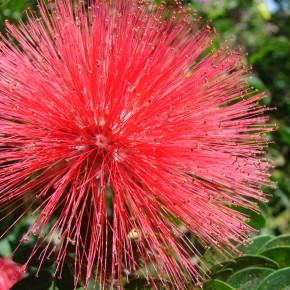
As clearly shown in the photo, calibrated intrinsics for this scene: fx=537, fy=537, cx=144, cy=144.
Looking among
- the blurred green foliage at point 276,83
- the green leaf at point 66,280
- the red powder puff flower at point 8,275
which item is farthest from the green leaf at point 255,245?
the red powder puff flower at point 8,275

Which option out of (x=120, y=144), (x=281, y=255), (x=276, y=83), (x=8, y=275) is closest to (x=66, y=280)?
(x=8, y=275)

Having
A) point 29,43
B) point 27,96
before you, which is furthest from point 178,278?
point 29,43

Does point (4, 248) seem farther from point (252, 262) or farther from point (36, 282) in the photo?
point (252, 262)

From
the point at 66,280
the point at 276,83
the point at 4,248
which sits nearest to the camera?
the point at 66,280

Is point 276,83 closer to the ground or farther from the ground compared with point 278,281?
farther from the ground

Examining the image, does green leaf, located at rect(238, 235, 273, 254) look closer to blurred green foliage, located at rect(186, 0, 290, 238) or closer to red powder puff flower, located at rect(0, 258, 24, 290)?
blurred green foliage, located at rect(186, 0, 290, 238)

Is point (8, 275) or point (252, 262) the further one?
point (8, 275)
